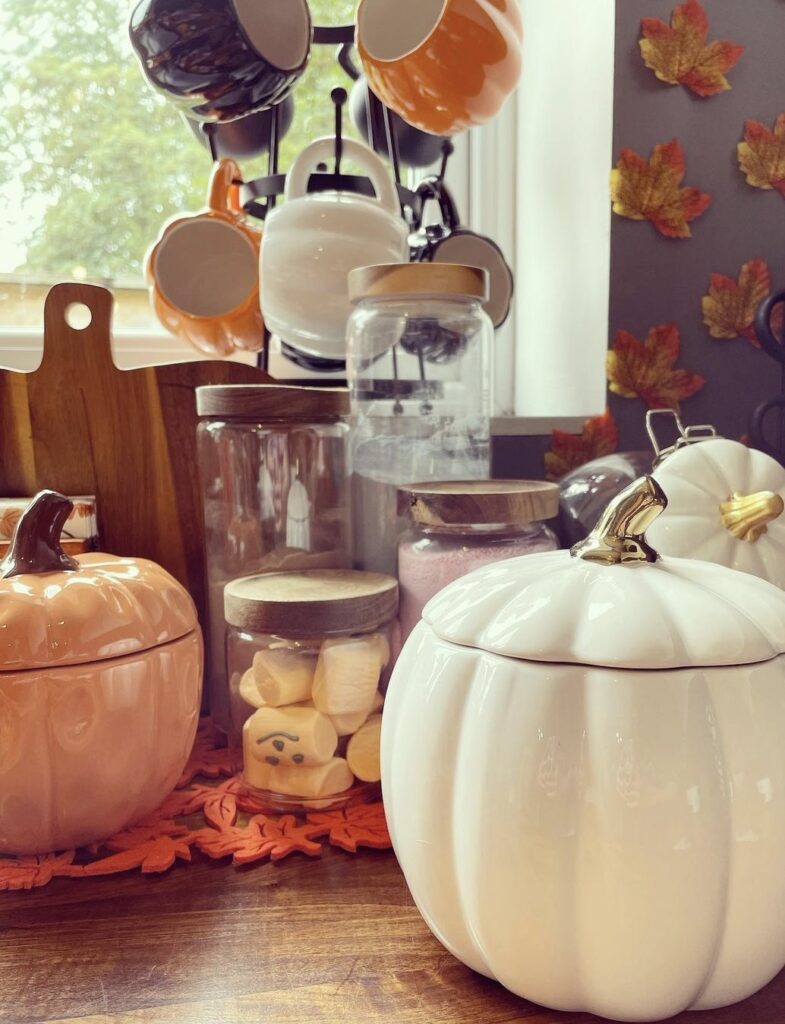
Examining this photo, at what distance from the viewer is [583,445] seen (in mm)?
992

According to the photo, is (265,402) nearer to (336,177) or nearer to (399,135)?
(336,177)

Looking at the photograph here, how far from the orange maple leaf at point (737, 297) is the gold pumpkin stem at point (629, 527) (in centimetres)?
60

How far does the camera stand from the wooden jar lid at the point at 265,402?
697 millimetres

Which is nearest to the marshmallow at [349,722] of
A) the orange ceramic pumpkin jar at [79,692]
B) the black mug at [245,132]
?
the orange ceramic pumpkin jar at [79,692]

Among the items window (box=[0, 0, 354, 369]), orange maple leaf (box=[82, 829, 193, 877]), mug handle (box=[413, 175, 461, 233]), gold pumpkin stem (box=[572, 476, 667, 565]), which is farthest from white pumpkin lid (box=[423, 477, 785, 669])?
window (box=[0, 0, 354, 369])

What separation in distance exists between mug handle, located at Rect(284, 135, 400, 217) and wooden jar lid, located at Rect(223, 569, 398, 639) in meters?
0.41

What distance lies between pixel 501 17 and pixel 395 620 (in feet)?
1.90

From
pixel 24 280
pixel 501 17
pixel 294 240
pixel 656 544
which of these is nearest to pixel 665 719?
pixel 656 544

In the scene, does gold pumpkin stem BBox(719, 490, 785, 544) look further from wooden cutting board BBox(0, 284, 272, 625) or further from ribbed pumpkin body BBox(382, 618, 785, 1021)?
wooden cutting board BBox(0, 284, 272, 625)

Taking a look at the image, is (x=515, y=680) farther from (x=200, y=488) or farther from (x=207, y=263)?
(x=207, y=263)

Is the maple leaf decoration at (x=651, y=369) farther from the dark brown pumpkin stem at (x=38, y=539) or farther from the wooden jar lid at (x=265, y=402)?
the dark brown pumpkin stem at (x=38, y=539)

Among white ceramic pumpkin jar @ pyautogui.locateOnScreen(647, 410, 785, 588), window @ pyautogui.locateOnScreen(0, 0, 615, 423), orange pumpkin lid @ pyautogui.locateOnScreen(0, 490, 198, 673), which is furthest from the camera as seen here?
window @ pyautogui.locateOnScreen(0, 0, 615, 423)

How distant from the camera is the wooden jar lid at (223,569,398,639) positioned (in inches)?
24.3

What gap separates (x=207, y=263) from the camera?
0.96m
